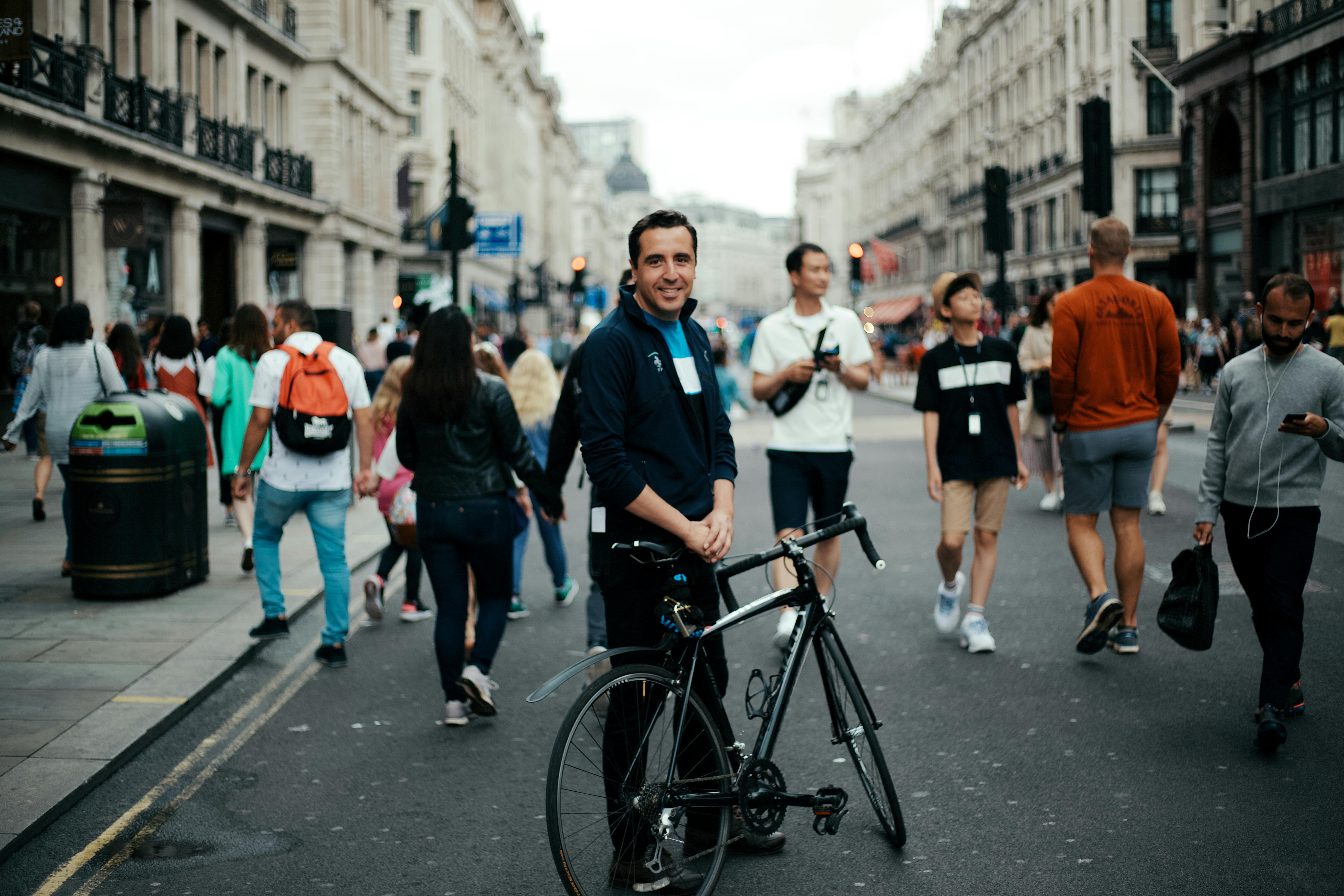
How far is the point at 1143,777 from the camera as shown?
15.4ft

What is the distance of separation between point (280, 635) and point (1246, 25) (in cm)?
3093

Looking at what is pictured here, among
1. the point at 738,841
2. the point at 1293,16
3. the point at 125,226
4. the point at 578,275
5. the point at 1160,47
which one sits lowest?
the point at 738,841

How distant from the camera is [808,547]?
3850mm

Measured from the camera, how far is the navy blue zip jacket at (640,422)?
145 inches

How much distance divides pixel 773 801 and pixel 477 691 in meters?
2.06

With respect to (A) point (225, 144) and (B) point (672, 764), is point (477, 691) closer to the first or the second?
(B) point (672, 764)

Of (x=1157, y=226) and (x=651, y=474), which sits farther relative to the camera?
(x=1157, y=226)

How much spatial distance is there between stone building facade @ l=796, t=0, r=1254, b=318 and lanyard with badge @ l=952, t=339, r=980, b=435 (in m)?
9.56

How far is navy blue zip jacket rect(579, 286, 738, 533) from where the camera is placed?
3.67m

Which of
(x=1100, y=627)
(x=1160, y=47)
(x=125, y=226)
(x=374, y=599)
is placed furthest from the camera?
(x=1160, y=47)

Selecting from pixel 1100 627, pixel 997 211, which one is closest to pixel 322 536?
pixel 1100 627

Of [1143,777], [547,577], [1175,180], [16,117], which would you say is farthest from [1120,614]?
[1175,180]

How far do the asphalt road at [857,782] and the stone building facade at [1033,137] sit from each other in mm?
10426

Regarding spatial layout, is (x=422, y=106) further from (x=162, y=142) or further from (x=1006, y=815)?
(x=1006, y=815)
